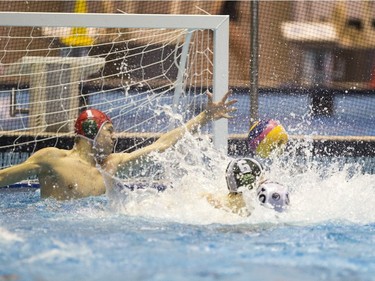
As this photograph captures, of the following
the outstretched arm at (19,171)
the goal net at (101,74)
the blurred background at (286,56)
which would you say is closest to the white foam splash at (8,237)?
the outstretched arm at (19,171)

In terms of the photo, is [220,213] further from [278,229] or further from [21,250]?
Result: [21,250]

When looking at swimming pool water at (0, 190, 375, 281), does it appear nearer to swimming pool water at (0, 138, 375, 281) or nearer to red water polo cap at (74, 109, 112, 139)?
swimming pool water at (0, 138, 375, 281)

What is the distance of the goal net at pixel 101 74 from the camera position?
6.23 m

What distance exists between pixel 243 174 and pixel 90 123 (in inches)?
43.1

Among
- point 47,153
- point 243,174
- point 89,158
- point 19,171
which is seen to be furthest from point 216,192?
point 19,171

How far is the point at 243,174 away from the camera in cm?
482

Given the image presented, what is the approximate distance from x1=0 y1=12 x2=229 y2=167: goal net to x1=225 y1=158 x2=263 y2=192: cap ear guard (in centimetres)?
109

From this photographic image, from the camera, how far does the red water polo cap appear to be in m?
5.36

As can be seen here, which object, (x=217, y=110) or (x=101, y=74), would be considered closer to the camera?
(x=217, y=110)

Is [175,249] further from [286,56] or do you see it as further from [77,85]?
[286,56]

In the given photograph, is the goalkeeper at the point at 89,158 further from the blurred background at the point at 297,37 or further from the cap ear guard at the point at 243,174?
the blurred background at the point at 297,37

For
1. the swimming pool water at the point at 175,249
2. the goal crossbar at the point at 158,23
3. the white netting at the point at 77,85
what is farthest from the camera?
the white netting at the point at 77,85

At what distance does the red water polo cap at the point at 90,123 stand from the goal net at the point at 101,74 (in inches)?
24.6

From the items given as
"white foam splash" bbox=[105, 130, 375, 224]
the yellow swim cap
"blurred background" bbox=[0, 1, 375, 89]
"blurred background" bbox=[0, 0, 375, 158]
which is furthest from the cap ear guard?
"blurred background" bbox=[0, 1, 375, 89]
